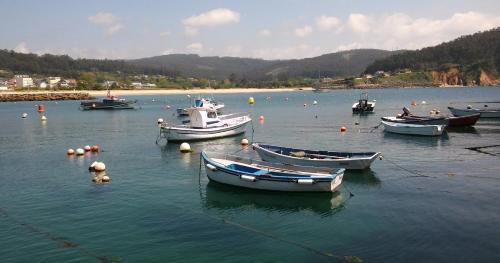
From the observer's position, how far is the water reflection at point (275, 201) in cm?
2174

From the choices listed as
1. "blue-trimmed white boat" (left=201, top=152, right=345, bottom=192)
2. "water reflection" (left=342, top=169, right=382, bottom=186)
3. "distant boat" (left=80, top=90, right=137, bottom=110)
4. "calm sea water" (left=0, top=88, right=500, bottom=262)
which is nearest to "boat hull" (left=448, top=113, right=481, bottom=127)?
"calm sea water" (left=0, top=88, right=500, bottom=262)

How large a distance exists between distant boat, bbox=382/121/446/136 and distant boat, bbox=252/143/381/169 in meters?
18.0

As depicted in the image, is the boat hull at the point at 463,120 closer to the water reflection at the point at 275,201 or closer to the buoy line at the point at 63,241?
the water reflection at the point at 275,201

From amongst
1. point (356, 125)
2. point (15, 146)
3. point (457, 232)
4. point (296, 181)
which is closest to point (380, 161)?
point (296, 181)

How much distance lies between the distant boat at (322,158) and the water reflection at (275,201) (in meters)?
4.46

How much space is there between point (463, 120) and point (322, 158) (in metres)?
29.1

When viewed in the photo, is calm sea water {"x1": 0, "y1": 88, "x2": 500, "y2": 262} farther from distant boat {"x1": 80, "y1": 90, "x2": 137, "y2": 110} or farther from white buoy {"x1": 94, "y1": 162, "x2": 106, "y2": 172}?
distant boat {"x1": 80, "y1": 90, "x2": 137, "y2": 110}

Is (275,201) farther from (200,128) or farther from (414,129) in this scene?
(414,129)

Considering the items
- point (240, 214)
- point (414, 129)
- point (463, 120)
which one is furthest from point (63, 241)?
point (463, 120)

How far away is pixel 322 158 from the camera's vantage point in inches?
1143

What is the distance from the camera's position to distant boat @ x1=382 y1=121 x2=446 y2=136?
4422 centimetres

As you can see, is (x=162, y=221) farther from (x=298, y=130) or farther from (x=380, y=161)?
(x=298, y=130)

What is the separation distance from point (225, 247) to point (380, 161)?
1845cm

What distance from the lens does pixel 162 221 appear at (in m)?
19.9
